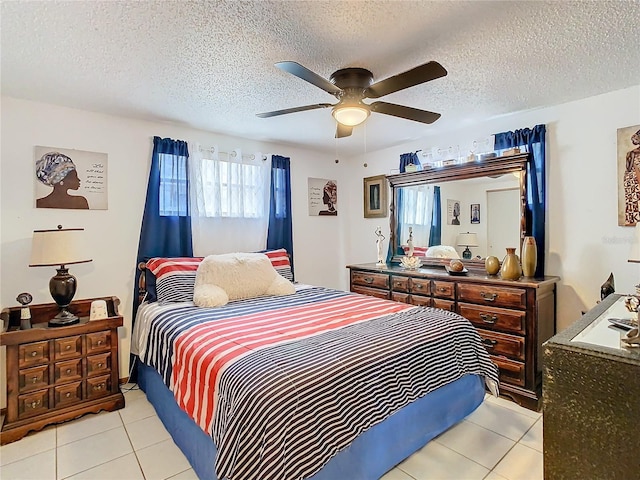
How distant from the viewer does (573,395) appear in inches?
40.9

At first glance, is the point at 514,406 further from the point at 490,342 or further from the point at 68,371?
the point at 68,371

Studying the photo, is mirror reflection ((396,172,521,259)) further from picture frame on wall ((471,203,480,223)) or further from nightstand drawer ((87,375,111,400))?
nightstand drawer ((87,375,111,400))

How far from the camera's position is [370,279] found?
369cm

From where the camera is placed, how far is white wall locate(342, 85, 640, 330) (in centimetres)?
258

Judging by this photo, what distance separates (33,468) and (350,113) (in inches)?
107

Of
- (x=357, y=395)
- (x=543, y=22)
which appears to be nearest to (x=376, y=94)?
(x=543, y=22)

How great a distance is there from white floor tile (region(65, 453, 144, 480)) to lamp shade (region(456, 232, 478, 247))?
10.2 ft

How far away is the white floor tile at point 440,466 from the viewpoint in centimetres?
Answer: 183

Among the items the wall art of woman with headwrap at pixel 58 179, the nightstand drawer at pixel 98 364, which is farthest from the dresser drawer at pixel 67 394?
the wall art of woman with headwrap at pixel 58 179

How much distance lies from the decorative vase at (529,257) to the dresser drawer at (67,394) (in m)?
3.48

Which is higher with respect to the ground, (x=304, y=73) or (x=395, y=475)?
(x=304, y=73)

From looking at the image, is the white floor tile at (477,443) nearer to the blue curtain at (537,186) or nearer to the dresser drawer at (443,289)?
the dresser drawer at (443,289)

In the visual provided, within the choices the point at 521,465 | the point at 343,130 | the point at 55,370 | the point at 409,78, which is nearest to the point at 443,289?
the point at 521,465

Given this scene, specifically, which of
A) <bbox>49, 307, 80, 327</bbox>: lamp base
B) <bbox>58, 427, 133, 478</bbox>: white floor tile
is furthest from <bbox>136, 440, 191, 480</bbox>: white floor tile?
<bbox>49, 307, 80, 327</bbox>: lamp base
